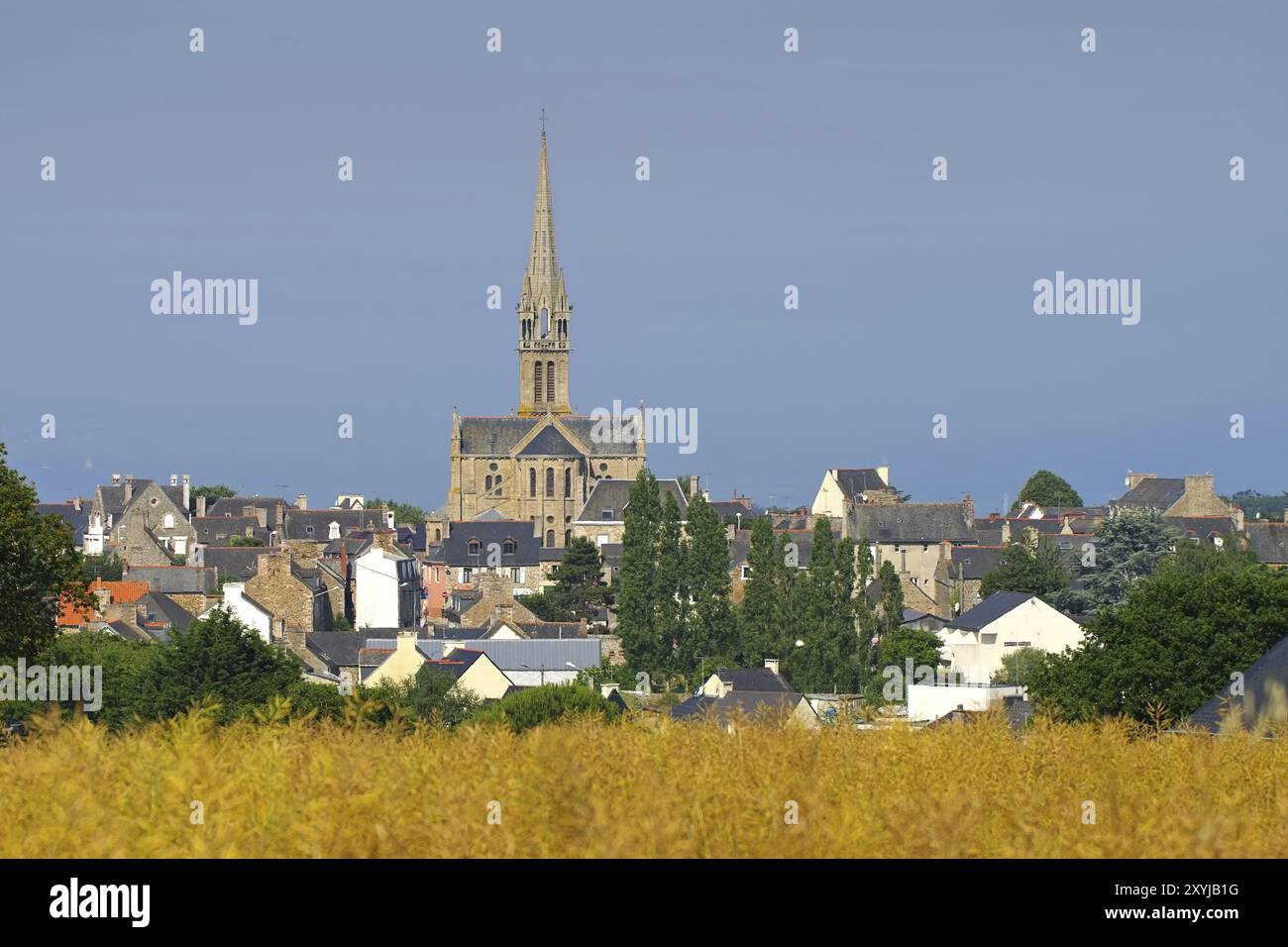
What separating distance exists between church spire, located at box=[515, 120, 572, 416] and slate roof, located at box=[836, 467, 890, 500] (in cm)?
3594

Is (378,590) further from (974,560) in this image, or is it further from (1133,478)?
(1133,478)

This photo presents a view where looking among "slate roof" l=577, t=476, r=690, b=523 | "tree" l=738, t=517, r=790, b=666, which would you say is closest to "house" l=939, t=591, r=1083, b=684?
"tree" l=738, t=517, r=790, b=666

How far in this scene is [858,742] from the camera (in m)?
14.6

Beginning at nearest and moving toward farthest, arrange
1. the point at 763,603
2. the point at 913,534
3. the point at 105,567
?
the point at 763,603
the point at 105,567
the point at 913,534

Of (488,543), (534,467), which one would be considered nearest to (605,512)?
(534,467)

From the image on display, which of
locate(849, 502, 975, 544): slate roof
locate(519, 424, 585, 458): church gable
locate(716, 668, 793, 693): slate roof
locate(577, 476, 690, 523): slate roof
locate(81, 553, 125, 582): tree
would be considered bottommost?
locate(716, 668, 793, 693): slate roof

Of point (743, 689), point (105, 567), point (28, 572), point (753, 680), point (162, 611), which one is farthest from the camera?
point (105, 567)

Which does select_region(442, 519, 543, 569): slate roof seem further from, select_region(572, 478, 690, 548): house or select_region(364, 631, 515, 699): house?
select_region(364, 631, 515, 699): house

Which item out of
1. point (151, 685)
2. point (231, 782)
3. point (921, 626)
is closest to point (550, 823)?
point (231, 782)

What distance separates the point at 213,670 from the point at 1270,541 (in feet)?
291

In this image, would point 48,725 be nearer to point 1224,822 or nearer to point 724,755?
point 724,755

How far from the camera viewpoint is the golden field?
35.0 feet

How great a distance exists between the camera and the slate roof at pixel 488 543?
5202 inches

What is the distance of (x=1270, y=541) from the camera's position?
12288 cm
